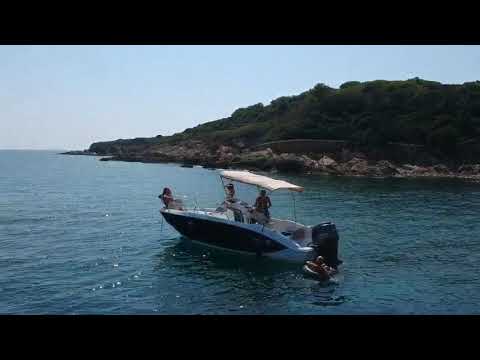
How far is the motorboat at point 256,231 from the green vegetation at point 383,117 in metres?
59.0

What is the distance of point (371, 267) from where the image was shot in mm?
20969

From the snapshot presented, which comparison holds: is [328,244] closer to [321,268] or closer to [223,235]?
[321,268]

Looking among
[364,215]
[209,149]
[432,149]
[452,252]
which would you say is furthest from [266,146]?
[452,252]

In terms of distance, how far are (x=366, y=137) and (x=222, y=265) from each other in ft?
208

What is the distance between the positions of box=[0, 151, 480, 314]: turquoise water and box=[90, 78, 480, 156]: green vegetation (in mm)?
38527

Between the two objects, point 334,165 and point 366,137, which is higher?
point 366,137

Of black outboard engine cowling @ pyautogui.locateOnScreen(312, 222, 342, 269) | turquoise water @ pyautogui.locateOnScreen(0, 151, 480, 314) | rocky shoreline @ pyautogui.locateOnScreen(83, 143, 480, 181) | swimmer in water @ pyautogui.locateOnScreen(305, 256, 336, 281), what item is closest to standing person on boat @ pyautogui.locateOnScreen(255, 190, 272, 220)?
turquoise water @ pyautogui.locateOnScreen(0, 151, 480, 314)

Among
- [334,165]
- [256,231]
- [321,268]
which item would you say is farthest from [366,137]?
[321,268]

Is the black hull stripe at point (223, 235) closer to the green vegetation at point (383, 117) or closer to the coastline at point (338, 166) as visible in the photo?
the coastline at point (338, 166)

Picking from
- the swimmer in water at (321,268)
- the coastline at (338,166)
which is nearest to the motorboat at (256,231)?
the swimmer in water at (321,268)

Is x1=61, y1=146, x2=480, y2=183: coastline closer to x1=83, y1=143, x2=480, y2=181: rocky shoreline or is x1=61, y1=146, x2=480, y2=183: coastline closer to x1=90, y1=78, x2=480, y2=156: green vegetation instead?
x1=83, y1=143, x2=480, y2=181: rocky shoreline

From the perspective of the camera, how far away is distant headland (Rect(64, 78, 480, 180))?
71.8 metres

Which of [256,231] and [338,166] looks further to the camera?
[338,166]

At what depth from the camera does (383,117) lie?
Result: 276 feet
